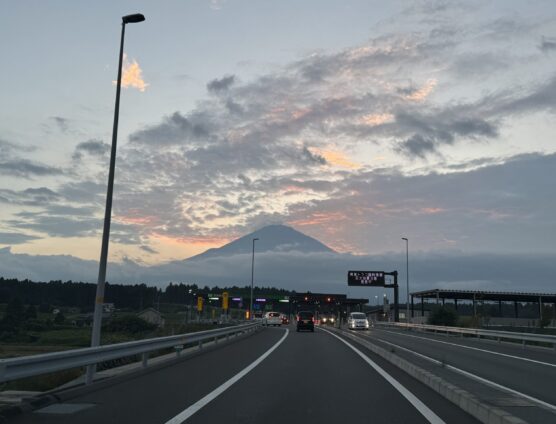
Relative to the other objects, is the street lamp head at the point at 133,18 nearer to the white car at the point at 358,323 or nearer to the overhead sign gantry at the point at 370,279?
the white car at the point at 358,323

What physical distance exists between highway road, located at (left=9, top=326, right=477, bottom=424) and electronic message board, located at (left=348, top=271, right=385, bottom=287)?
62.7m

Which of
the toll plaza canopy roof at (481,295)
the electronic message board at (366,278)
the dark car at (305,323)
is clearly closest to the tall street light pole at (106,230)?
the dark car at (305,323)

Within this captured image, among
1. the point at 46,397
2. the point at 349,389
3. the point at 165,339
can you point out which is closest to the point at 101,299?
the point at 165,339

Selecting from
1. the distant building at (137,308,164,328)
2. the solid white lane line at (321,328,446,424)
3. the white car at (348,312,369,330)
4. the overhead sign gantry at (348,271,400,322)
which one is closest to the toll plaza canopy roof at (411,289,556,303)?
the overhead sign gantry at (348,271,400,322)

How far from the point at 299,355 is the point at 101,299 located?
9854 millimetres

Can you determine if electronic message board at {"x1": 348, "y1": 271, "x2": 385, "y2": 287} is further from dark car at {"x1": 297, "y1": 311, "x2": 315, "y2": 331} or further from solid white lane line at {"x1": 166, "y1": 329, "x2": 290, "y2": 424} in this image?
solid white lane line at {"x1": 166, "y1": 329, "x2": 290, "y2": 424}

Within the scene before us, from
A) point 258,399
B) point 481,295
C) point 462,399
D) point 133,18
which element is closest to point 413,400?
point 462,399

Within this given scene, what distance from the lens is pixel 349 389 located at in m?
11.9

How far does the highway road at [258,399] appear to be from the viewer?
838cm

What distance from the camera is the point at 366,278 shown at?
79.3 m

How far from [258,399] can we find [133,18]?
1224cm

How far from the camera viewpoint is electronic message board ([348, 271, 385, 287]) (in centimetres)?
7850

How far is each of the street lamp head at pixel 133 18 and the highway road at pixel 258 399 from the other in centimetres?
1048

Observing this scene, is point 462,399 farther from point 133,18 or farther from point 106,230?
point 133,18
